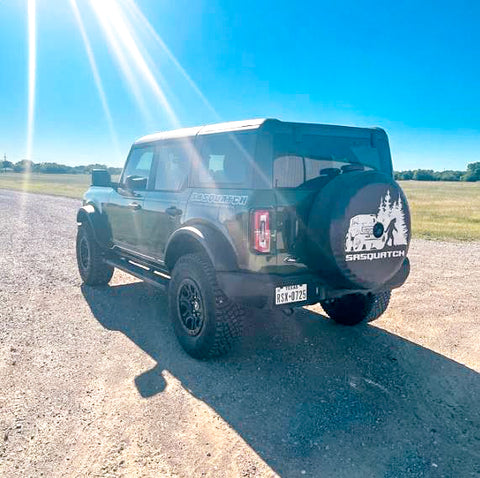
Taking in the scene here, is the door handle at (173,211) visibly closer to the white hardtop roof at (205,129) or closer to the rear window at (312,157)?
the white hardtop roof at (205,129)

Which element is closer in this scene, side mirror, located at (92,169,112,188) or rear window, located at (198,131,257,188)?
rear window, located at (198,131,257,188)

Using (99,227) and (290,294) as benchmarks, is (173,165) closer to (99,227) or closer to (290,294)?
(99,227)

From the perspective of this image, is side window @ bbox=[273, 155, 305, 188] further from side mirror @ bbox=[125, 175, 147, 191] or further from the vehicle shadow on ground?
side mirror @ bbox=[125, 175, 147, 191]

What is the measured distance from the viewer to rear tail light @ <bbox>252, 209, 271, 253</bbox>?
3254mm

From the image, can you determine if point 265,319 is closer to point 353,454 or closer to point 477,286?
point 353,454

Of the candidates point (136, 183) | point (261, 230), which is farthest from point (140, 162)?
point (261, 230)

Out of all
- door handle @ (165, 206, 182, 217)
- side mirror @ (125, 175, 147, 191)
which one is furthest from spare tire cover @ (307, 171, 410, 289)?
side mirror @ (125, 175, 147, 191)

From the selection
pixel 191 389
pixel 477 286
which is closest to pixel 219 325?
pixel 191 389

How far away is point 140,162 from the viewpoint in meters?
5.41

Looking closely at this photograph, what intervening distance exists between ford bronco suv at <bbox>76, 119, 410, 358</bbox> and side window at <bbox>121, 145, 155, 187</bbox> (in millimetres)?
721

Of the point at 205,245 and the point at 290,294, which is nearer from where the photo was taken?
the point at 290,294

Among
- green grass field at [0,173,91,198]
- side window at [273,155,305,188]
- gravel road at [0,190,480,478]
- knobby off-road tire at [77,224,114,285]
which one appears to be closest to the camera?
gravel road at [0,190,480,478]

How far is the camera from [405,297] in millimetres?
5941

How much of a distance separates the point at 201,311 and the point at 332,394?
1295 millimetres
